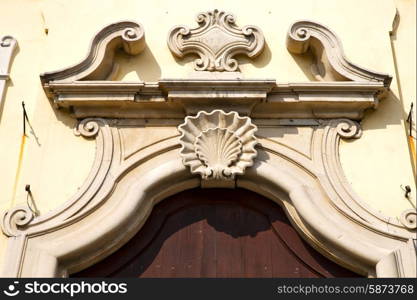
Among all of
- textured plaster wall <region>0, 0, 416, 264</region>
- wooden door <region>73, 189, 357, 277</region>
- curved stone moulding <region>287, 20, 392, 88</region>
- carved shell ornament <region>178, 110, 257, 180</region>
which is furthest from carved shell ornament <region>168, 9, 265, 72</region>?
wooden door <region>73, 189, 357, 277</region>

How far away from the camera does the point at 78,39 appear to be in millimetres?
6746

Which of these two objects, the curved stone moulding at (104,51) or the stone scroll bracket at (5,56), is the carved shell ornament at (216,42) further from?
the stone scroll bracket at (5,56)

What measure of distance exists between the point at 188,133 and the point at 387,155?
1.69 metres

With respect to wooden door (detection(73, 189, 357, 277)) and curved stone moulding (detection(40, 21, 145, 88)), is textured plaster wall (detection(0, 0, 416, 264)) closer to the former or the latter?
curved stone moulding (detection(40, 21, 145, 88))

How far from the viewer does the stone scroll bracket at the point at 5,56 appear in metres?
6.52

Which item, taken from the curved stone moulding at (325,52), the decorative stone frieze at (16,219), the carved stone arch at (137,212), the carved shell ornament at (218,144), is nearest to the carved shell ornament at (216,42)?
the curved stone moulding at (325,52)

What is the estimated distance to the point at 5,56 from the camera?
22.0ft

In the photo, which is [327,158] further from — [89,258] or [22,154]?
[22,154]

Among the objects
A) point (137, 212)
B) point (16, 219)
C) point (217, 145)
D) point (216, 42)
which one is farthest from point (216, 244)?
point (216, 42)

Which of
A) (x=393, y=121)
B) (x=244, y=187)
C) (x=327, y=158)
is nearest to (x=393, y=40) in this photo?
(x=393, y=121)

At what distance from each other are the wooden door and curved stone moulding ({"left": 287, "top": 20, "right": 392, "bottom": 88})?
1.34m

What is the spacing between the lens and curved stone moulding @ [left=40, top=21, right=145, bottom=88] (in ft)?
20.5

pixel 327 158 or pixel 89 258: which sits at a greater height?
pixel 327 158

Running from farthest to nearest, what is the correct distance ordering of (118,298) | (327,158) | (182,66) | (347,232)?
1. (182,66)
2. (327,158)
3. (347,232)
4. (118,298)
